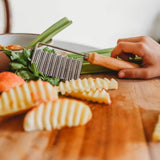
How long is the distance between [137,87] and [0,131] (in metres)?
0.93

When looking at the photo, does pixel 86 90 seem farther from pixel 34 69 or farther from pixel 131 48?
pixel 131 48

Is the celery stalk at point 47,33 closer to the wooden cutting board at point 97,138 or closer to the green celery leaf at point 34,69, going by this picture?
the green celery leaf at point 34,69

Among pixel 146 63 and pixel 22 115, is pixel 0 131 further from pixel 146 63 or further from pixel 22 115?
pixel 146 63

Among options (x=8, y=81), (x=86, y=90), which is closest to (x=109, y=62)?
(x=86, y=90)

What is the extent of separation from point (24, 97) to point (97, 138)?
1.22 ft

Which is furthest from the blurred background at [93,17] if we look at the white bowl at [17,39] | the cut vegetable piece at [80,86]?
the cut vegetable piece at [80,86]

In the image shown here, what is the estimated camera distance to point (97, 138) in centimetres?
99

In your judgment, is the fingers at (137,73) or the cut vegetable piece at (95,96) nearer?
the cut vegetable piece at (95,96)

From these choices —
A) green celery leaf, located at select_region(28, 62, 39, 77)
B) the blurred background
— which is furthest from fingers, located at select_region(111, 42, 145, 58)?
the blurred background

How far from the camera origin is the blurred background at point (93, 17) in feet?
16.0

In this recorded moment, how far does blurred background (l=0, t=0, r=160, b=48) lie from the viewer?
16.0 ft

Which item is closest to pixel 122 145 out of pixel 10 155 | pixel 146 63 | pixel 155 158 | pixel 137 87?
pixel 155 158

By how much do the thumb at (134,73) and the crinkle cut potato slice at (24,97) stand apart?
75 centimetres

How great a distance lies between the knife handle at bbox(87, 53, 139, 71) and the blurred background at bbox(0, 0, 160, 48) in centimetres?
350
